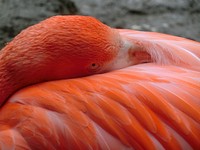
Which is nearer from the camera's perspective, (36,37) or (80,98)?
(80,98)

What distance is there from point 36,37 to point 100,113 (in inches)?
14.3

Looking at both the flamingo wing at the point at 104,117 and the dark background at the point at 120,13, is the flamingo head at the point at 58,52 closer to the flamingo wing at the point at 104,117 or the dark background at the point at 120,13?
the flamingo wing at the point at 104,117

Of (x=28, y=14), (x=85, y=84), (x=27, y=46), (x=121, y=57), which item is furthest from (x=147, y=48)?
(x=28, y=14)

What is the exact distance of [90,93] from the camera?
5.59ft

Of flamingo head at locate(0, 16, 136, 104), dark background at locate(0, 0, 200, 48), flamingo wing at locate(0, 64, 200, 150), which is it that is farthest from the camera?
dark background at locate(0, 0, 200, 48)

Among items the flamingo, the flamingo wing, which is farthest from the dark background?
the flamingo wing

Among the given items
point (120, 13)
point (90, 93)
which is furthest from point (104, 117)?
point (120, 13)

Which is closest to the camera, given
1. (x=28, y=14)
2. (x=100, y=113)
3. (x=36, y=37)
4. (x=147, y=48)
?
(x=100, y=113)

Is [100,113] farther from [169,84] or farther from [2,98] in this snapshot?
[2,98]

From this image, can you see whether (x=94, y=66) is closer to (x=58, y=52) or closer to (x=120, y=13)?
(x=58, y=52)

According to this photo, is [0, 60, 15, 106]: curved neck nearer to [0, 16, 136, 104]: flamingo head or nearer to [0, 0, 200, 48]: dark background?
[0, 16, 136, 104]: flamingo head

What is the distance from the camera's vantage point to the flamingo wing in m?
1.65

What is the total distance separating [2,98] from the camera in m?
1.81

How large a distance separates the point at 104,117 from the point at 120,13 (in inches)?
65.9
